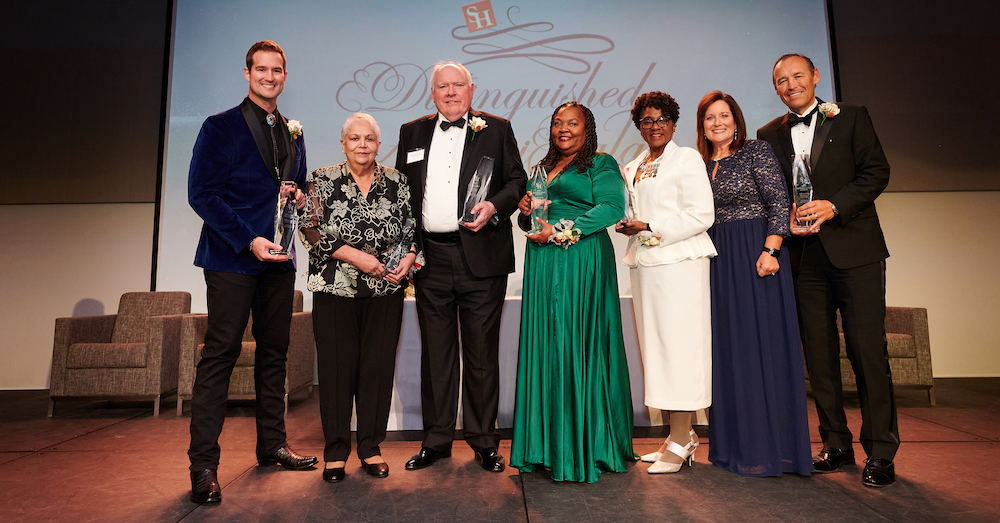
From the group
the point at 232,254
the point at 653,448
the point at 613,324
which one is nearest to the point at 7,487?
the point at 232,254

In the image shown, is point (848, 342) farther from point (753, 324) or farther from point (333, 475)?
point (333, 475)

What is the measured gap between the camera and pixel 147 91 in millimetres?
5238

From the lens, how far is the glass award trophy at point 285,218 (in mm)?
2042

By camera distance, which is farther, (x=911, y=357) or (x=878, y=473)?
(x=911, y=357)

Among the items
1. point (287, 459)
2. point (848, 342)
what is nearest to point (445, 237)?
point (287, 459)

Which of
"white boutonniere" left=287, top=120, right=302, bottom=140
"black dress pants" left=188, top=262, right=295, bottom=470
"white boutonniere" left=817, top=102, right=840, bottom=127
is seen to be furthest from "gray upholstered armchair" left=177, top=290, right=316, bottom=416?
"white boutonniere" left=817, top=102, right=840, bottom=127

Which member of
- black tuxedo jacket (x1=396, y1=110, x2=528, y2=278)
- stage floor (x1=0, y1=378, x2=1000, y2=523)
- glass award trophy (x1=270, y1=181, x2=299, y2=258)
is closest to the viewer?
stage floor (x1=0, y1=378, x2=1000, y2=523)

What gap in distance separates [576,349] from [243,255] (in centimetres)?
135

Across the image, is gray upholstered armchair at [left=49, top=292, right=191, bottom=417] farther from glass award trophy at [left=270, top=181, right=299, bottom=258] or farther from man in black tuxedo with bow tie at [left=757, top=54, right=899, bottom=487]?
man in black tuxedo with bow tie at [left=757, top=54, right=899, bottom=487]

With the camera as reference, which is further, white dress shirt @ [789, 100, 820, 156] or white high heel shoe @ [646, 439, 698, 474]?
white dress shirt @ [789, 100, 820, 156]

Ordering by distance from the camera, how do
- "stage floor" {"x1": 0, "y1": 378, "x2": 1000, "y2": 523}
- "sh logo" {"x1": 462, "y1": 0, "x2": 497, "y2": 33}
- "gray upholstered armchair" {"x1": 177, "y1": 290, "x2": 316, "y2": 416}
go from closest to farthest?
"stage floor" {"x1": 0, "y1": 378, "x2": 1000, "y2": 523}
"gray upholstered armchair" {"x1": 177, "y1": 290, "x2": 316, "y2": 416}
"sh logo" {"x1": 462, "y1": 0, "x2": 497, "y2": 33}

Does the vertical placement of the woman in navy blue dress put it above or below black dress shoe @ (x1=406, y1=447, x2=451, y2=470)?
above

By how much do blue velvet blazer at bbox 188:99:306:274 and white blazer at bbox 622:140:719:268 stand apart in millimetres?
1540

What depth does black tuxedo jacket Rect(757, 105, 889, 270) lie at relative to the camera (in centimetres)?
224
